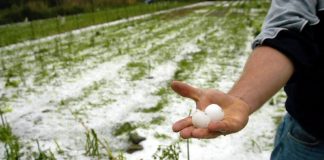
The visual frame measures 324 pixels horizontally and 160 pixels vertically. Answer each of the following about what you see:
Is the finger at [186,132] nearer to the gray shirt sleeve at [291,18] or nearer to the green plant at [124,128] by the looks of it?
the gray shirt sleeve at [291,18]

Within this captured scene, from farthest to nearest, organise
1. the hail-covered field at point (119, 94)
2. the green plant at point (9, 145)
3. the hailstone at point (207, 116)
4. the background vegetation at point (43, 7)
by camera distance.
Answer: the background vegetation at point (43, 7)
the hail-covered field at point (119, 94)
the green plant at point (9, 145)
the hailstone at point (207, 116)

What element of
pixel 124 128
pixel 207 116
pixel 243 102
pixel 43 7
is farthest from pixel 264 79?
pixel 43 7

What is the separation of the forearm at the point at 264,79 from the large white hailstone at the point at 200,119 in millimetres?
113

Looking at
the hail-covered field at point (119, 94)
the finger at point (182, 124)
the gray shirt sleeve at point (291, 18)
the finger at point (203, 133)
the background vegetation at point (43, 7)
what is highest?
the gray shirt sleeve at point (291, 18)

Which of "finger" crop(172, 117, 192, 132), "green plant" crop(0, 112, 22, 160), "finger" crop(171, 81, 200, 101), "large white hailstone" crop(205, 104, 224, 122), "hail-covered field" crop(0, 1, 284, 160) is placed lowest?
"hail-covered field" crop(0, 1, 284, 160)

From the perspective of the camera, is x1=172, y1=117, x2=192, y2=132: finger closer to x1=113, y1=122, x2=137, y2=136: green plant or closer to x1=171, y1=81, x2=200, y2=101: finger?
x1=171, y1=81, x2=200, y2=101: finger

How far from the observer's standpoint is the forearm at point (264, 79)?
1.14m

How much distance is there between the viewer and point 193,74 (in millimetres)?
5254

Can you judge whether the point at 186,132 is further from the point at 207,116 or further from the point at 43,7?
the point at 43,7

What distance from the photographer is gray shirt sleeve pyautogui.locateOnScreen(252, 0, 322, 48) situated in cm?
120

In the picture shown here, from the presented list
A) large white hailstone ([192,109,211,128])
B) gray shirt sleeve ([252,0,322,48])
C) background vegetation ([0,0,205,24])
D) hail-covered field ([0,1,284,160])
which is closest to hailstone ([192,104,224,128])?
large white hailstone ([192,109,211,128])

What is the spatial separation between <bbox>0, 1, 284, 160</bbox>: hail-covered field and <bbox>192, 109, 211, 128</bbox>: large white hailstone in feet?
3.79

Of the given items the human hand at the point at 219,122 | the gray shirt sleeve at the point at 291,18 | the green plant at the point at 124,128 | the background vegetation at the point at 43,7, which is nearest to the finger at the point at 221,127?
the human hand at the point at 219,122

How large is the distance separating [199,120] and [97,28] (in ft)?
33.2
